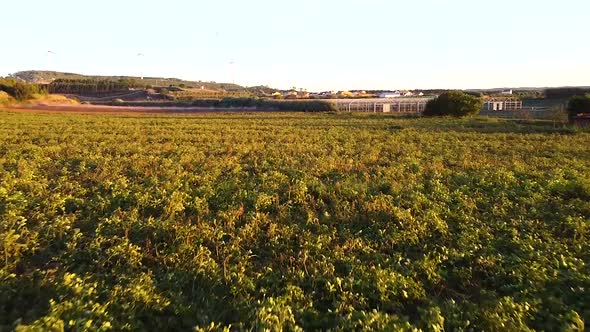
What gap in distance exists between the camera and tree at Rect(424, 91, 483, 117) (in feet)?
117

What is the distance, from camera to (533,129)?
2281 centimetres

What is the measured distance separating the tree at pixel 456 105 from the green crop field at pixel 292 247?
26.6 meters

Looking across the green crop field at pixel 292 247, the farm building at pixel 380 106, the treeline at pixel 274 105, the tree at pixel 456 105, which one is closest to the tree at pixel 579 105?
the tree at pixel 456 105

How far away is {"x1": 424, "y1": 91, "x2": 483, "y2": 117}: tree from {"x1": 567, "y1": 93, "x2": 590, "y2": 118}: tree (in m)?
8.61

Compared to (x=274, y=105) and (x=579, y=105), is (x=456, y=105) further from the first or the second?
(x=274, y=105)

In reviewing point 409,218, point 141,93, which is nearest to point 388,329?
point 409,218

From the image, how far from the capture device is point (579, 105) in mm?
27016

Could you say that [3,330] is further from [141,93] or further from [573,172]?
[141,93]

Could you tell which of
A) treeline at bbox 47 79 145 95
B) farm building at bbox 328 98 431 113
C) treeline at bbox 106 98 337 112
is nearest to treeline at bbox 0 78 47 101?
treeline at bbox 106 98 337 112

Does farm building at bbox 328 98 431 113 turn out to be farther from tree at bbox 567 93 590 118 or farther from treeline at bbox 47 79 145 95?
treeline at bbox 47 79 145 95

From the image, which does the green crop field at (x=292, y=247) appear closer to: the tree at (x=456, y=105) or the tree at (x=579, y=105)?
the tree at (x=579, y=105)

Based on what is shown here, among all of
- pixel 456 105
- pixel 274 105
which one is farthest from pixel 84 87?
pixel 456 105

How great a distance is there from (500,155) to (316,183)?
808cm

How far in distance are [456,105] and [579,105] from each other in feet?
33.4
